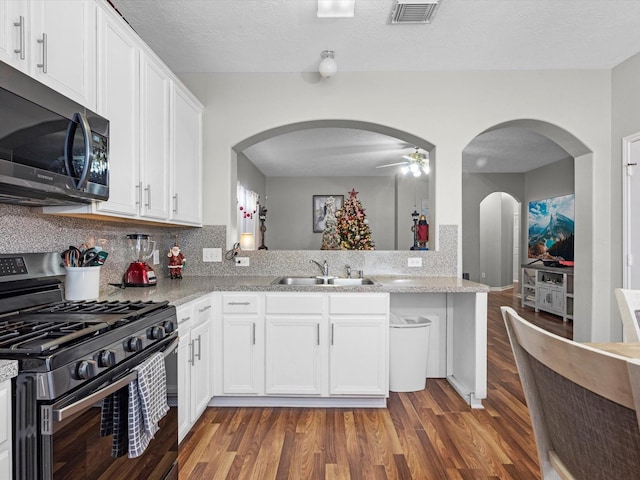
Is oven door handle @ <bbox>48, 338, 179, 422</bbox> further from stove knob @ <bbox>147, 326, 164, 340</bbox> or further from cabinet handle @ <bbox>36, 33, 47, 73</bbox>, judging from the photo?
cabinet handle @ <bbox>36, 33, 47, 73</bbox>

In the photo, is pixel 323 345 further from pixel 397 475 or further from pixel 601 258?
pixel 601 258

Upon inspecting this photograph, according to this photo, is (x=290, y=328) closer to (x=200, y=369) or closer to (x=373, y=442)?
(x=200, y=369)

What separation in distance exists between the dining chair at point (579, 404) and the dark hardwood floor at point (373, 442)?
125 cm

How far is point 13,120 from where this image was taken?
137cm

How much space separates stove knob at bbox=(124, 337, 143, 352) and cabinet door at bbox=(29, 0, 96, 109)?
3.37ft

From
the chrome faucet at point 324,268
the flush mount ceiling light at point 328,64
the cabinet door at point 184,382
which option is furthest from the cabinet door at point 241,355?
the flush mount ceiling light at point 328,64

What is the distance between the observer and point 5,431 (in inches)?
38.1

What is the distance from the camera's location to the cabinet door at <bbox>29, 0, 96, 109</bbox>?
4.95ft

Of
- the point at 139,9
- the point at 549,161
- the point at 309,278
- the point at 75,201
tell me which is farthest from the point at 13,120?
the point at 549,161

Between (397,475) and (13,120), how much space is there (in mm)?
2191

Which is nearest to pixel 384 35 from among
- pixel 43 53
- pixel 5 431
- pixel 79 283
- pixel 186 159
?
pixel 186 159

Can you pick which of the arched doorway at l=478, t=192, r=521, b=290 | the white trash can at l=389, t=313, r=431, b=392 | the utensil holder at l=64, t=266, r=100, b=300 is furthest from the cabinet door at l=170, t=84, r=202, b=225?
the arched doorway at l=478, t=192, r=521, b=290

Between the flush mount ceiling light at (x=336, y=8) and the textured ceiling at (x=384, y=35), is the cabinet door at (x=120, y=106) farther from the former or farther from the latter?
the flush mount ceiling light at (x=336, y=8)

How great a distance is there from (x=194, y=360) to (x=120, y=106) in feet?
4.73
